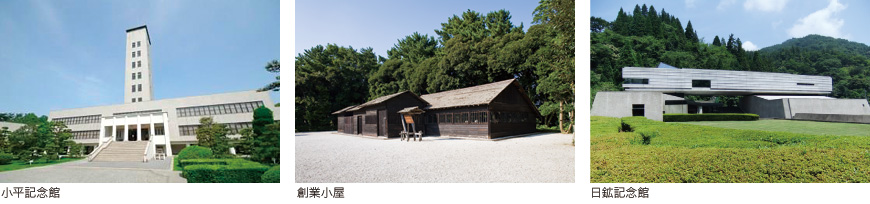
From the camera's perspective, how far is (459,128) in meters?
10.2

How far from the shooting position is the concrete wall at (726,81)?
7.33 meters

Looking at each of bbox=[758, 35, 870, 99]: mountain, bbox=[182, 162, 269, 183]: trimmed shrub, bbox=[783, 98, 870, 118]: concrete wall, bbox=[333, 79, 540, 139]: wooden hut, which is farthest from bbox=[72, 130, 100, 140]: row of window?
bbox=[783, 98, 870, 118]: concrete wall

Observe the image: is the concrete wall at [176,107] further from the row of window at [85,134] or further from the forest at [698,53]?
the forest at [698,53]

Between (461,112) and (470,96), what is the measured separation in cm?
53

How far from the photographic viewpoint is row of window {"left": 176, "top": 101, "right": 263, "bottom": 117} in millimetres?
6242

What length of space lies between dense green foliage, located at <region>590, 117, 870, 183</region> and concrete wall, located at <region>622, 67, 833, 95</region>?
2.04m

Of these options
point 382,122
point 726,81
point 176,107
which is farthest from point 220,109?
point 726,81

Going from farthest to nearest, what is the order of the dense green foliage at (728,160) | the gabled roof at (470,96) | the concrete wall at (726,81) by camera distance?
the gabled roof at (470,96) → the concrete wall at (726,81) → the dense green foliage at (728,160)

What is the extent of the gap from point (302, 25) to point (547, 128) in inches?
340

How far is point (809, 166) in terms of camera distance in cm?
471

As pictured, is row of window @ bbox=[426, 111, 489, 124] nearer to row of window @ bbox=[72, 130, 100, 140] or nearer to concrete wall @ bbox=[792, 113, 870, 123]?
concrete wall @ bbox=[792, 113, 870, 123]

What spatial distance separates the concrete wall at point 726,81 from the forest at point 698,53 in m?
0.16

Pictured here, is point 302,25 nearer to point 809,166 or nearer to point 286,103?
point 286,103

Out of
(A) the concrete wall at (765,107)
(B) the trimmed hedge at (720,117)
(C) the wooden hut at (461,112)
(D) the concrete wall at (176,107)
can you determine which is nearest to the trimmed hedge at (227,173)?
(D) the concrete wall at (176,107)
